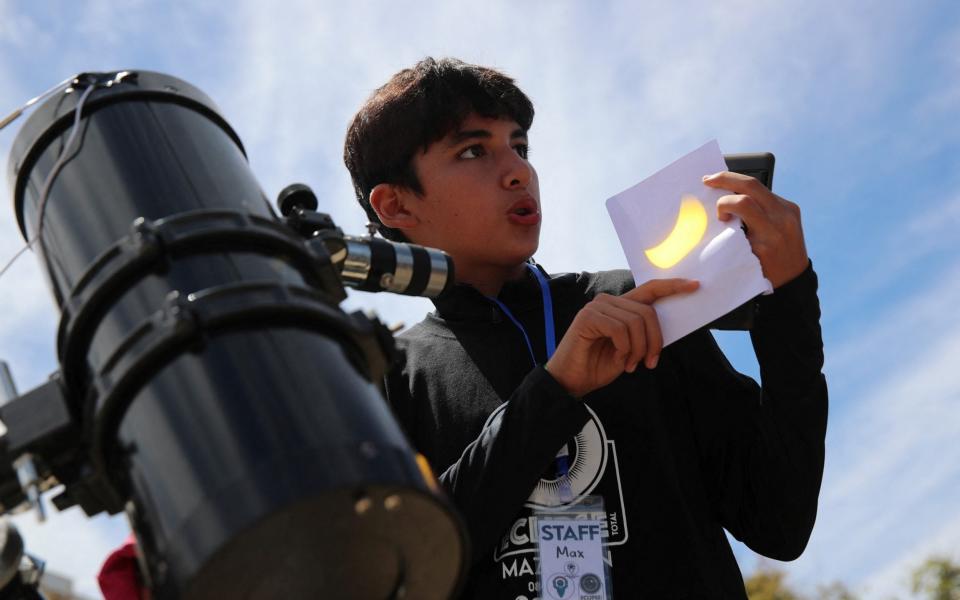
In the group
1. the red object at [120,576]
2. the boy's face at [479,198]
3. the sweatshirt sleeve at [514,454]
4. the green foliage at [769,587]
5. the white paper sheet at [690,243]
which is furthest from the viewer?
the green foliage at [769,587]

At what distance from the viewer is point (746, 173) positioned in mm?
2535

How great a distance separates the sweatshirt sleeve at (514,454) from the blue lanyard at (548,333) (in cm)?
23

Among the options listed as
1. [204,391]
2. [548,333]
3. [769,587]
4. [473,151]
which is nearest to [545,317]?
[548,333]

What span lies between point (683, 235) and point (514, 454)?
0.59 meters

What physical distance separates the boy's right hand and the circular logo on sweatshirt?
264 mm

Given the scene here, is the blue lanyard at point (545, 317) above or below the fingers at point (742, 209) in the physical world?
above

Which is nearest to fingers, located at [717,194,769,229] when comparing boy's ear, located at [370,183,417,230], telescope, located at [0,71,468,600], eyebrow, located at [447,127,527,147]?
telescope, located at [0,71,468,600]

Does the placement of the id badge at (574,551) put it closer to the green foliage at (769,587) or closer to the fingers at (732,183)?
the fingers at (732,183)

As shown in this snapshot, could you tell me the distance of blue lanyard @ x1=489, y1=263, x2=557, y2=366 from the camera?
2820 millimetres

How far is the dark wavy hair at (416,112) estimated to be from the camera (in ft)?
10.9

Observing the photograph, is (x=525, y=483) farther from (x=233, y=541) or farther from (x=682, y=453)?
(x=233, y=541)

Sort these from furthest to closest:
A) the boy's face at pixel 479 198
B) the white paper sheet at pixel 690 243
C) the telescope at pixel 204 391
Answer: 1. the boy's face at pixel 479 198
2. the white paper sheet at pixel 690 243
3. the telescope at pixel 204 391

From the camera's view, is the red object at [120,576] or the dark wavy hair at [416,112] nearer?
the red object at [120,576]

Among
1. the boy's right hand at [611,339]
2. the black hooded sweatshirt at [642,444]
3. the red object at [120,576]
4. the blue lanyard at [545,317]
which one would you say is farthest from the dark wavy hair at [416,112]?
the red object at [120,576]
